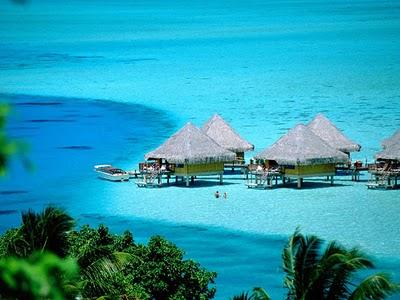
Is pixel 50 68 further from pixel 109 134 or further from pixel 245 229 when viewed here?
pixel 245 229

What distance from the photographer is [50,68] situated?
1937 inches

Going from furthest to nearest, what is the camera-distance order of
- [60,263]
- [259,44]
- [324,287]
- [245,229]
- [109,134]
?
1. [259,44]
2. [109,134]
3. [245,229]
4. [324,287]
5. [60,263]

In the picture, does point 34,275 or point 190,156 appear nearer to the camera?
point 34,275

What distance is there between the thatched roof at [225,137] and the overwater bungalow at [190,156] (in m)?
1.07

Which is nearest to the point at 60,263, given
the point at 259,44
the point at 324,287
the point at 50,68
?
the point at 324,287

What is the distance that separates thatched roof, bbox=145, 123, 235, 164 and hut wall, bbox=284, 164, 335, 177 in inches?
46.2

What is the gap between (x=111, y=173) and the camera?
2098cm

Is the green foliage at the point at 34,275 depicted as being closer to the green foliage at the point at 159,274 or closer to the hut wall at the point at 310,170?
the green foliage at the point at 159,274

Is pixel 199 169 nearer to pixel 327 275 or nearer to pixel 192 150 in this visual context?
pixel 192 150

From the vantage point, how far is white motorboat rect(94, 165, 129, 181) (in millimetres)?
20594

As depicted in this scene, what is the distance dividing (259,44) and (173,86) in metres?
22.8

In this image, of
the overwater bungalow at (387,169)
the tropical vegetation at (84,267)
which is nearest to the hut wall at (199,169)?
the overwater bungalow at (387,169)

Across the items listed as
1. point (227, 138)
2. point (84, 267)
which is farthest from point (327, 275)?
point (227, 138)

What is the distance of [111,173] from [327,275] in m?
15.6
